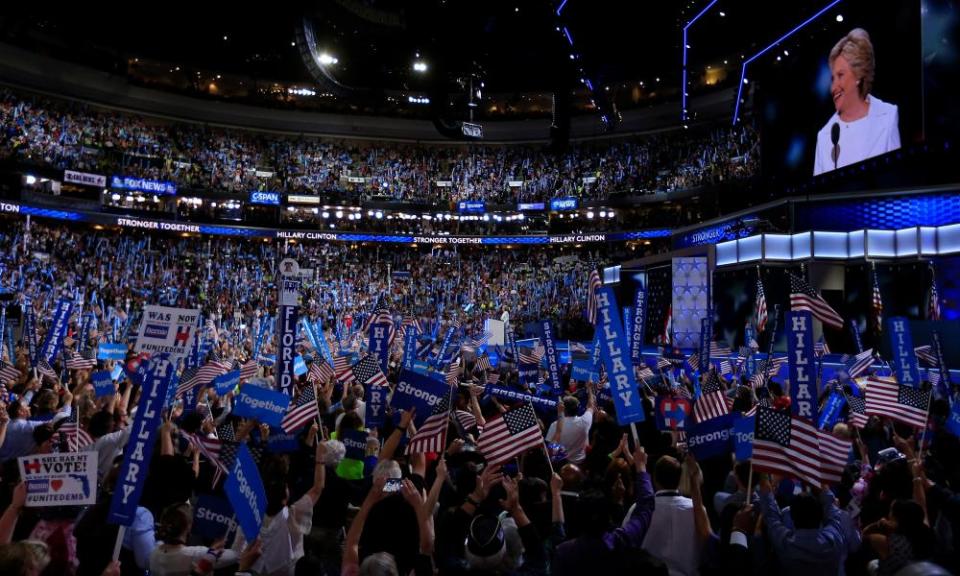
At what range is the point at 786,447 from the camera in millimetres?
5164

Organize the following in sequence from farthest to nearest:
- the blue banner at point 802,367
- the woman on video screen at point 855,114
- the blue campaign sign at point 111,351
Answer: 1. the woman on video screen at point 855,114
2. the blue campaign sign at point 111,351
3. the blue banner at point 802,367

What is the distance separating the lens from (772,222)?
1126 inches

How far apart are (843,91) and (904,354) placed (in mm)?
10938

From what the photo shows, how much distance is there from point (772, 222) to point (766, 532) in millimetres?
26484

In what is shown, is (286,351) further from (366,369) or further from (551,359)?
(551,359)

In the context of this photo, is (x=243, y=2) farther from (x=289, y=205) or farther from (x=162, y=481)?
(x=162, y=481)

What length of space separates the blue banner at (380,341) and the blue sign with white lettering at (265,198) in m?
33.9

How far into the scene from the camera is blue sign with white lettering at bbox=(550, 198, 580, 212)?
46469 mm

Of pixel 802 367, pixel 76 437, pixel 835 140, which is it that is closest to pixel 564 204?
pixel 835 140

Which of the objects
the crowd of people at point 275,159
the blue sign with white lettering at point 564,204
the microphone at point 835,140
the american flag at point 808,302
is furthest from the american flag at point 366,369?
the blue sign with white lettering at point 564,204

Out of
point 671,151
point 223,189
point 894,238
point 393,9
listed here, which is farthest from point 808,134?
point 223,189

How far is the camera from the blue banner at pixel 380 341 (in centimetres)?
1264

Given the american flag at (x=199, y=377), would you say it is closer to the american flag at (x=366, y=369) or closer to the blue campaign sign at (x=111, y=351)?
the american flag at (x=366, y=369)

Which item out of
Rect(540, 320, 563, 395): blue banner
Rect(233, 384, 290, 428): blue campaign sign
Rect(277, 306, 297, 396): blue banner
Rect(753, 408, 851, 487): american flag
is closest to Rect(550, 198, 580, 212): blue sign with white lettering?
Rect(540, 320, 563, 395): blue banner
